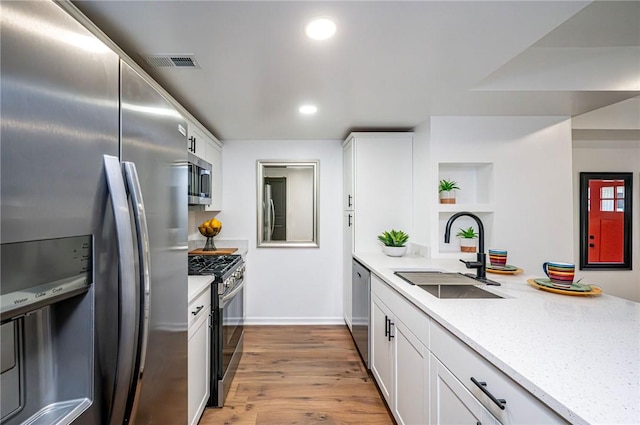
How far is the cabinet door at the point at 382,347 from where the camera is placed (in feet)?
6.21

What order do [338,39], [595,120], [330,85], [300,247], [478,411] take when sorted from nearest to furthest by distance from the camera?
[478,411]
[338,39]
[330,85]
[595,120]
[300,247]

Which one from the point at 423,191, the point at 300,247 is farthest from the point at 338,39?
the point at 300,247

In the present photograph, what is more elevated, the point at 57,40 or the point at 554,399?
the point at 57,40

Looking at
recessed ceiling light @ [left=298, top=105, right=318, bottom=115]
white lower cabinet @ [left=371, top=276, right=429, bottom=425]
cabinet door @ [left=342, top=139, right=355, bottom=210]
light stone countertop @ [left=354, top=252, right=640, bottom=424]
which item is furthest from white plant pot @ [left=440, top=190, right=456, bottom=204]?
recessed ceiling light @ [left=298, top=105, right=318, bottom=115]

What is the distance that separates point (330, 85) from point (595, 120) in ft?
10.2

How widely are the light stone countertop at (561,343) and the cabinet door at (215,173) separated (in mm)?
2431

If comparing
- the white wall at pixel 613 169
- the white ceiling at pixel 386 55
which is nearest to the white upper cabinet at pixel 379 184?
the white ceiling at pixel 386 55

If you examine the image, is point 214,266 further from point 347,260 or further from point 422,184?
point 422,184

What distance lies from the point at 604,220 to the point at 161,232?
4.88 metres

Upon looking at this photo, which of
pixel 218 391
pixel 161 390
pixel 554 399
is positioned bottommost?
pixel 218 391

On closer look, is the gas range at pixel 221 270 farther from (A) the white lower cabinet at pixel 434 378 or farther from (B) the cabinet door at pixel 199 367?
(A) the white lower cabinet at pixel 434 378

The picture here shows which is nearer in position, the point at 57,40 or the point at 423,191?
the point at 57,40

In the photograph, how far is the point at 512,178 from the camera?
9.15ft

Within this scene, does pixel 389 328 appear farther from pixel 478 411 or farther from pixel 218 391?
pixel 218 391
